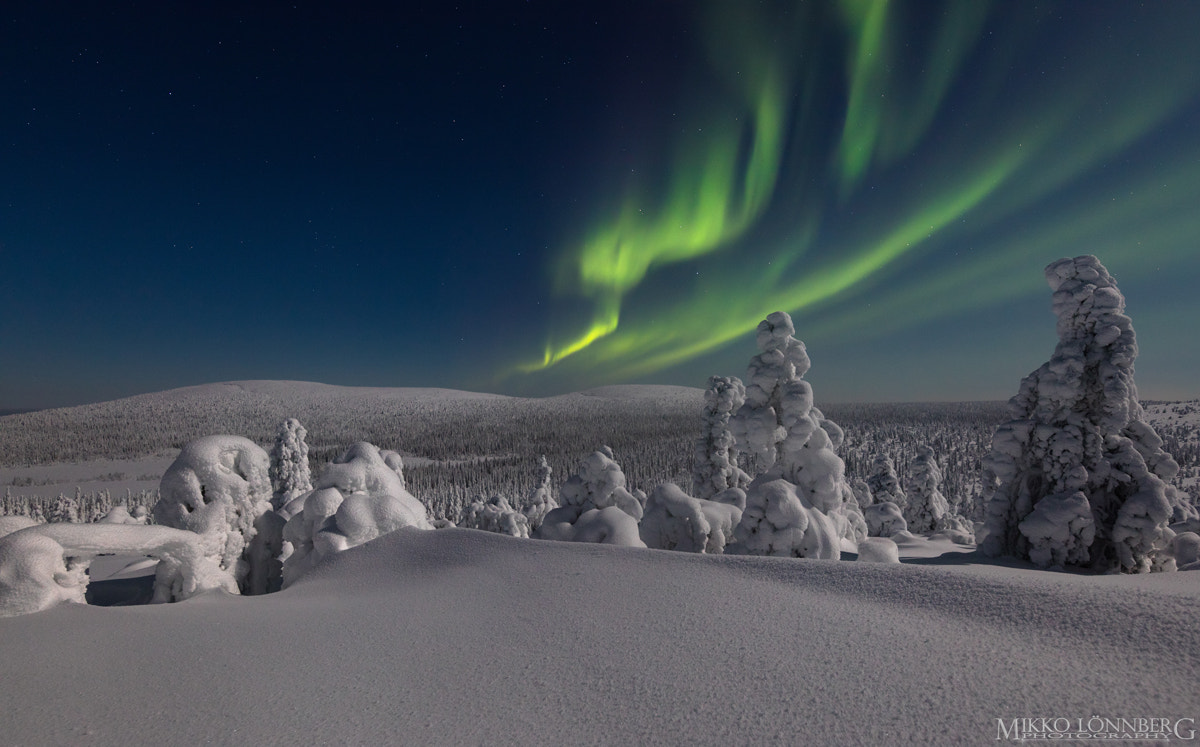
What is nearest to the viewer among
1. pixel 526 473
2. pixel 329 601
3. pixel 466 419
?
pixel 329 601

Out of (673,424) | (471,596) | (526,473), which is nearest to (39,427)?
(526,473)

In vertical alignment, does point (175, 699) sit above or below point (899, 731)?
below

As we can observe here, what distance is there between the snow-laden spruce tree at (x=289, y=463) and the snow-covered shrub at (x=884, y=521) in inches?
1217

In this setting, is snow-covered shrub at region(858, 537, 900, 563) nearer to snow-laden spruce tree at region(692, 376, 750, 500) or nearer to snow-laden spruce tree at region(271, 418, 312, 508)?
snow-laden spruce tree at region(692, 376, 750, 500)

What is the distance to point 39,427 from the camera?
127125 millimetres

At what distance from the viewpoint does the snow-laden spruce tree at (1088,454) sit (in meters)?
10.4

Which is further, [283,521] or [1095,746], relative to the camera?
[283,521]

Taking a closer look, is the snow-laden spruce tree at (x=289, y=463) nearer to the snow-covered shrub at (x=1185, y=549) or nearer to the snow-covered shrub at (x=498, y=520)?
the snow-covered shrub at (x=498, y=520)

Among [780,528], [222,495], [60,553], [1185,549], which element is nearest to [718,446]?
[780,528]

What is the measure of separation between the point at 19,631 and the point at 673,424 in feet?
568

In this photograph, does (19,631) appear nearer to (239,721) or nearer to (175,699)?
(175,699)

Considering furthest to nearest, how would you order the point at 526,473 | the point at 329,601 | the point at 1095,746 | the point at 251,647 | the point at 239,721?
the point at 526,473, the point at 329,601, the point at 251,647, the point at 239,721, the point at 1095,746

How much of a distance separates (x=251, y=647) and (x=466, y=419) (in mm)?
174927

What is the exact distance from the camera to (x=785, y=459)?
13258 mm
